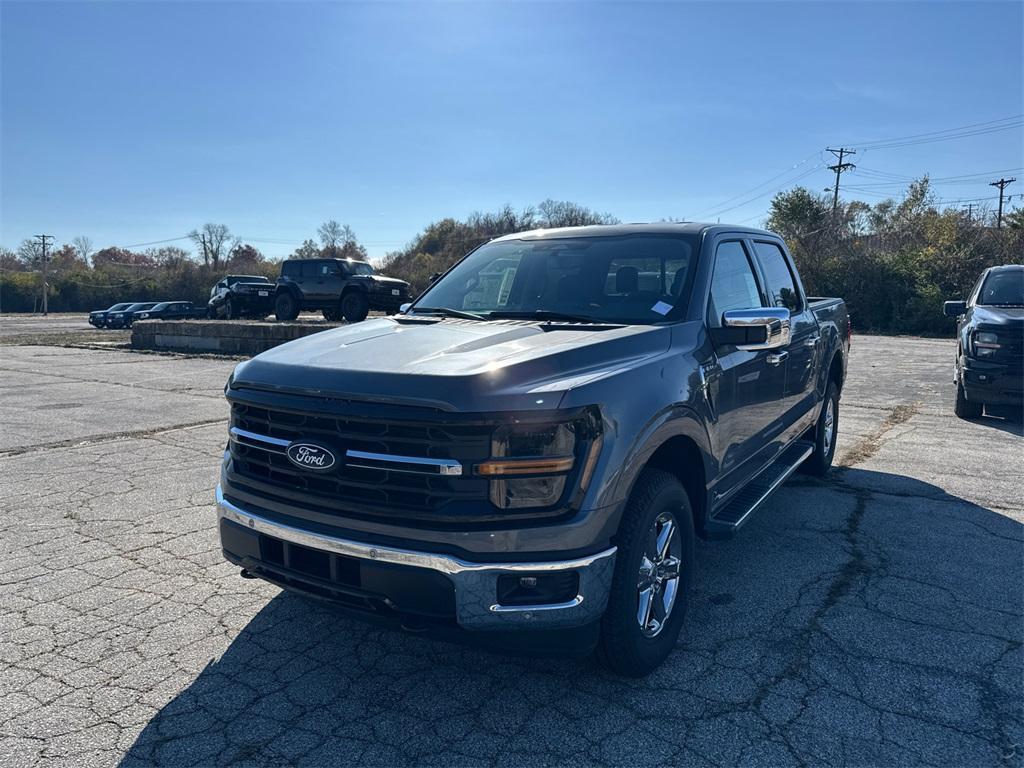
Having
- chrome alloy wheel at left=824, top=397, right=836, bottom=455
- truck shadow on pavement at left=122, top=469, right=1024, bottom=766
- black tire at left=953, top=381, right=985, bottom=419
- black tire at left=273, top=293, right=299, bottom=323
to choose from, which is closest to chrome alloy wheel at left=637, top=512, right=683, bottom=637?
truck shadow on pavement at left=122, top=469, right=1024, bottom=766

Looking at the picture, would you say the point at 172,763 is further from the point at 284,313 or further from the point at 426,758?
the point at 284,313

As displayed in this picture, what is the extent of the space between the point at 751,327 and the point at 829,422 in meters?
3.34

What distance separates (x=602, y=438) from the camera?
2.62 m

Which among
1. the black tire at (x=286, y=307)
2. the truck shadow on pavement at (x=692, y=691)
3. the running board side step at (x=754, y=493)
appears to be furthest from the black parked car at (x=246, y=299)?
the truck shadow on pavement at (x=692, y=691)

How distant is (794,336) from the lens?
493cm

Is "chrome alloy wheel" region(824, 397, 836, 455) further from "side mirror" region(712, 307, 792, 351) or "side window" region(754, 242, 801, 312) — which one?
"side mirror" region(712, 307, 792, 351)

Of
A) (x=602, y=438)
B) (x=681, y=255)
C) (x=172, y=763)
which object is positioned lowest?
(x=172, y=763)

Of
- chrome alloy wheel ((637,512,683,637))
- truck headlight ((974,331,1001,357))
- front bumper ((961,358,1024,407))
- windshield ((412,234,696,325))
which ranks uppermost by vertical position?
windshield ((412,234,696,325))

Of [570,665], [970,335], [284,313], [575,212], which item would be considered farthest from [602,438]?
[575,212]

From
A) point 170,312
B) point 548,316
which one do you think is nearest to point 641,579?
point 548,316

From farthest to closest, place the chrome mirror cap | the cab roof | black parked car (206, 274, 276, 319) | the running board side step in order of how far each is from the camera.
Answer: black parked car (206, 274, 276, 319) < the cab roof < the running board side step < the chrome mirror cap

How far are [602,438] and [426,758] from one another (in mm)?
1263

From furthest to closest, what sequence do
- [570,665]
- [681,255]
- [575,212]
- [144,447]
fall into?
[575,212]
[144,447]
[681,255]
[570,665]

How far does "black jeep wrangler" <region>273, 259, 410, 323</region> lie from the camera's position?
1938 cm
